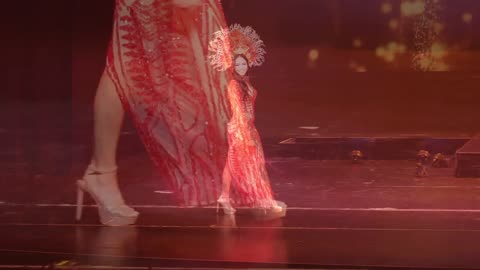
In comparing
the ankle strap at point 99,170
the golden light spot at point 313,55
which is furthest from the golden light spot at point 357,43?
the ankle strap at point 99,170

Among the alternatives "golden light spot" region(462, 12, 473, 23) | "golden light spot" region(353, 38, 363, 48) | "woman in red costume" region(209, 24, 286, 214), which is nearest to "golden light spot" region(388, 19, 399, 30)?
"golden light spot" region(353, 38, 363, 48)

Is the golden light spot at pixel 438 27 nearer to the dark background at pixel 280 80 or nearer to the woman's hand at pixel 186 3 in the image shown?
the dark background at pixel 280 80

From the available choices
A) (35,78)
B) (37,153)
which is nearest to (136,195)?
(37,153)

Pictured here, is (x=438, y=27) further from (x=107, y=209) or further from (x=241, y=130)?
(x=107, y=209)

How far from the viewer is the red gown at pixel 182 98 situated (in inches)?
273

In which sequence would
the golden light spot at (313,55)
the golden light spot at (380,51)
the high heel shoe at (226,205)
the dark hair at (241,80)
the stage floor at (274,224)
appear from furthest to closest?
the golden light spot at (313,55) → the golden light spot at (380,51) → the high heel shoe at (226,205) → the dark hair at (241,80) → the stage floor at (274,224)

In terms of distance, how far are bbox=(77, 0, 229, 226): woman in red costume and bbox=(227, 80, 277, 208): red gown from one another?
0.65ft

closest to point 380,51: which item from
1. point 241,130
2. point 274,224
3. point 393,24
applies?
point 393,24

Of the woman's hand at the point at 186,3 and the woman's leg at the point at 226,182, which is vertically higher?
the woman's hand at the point at 186,3

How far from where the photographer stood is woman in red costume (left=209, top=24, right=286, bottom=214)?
22.7 feet

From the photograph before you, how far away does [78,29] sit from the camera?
1307 centimetres

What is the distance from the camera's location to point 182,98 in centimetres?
733

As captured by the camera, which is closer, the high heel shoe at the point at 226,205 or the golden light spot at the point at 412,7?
the high heel shoe at the point at 226,205

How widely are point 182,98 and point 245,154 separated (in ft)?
2.24
